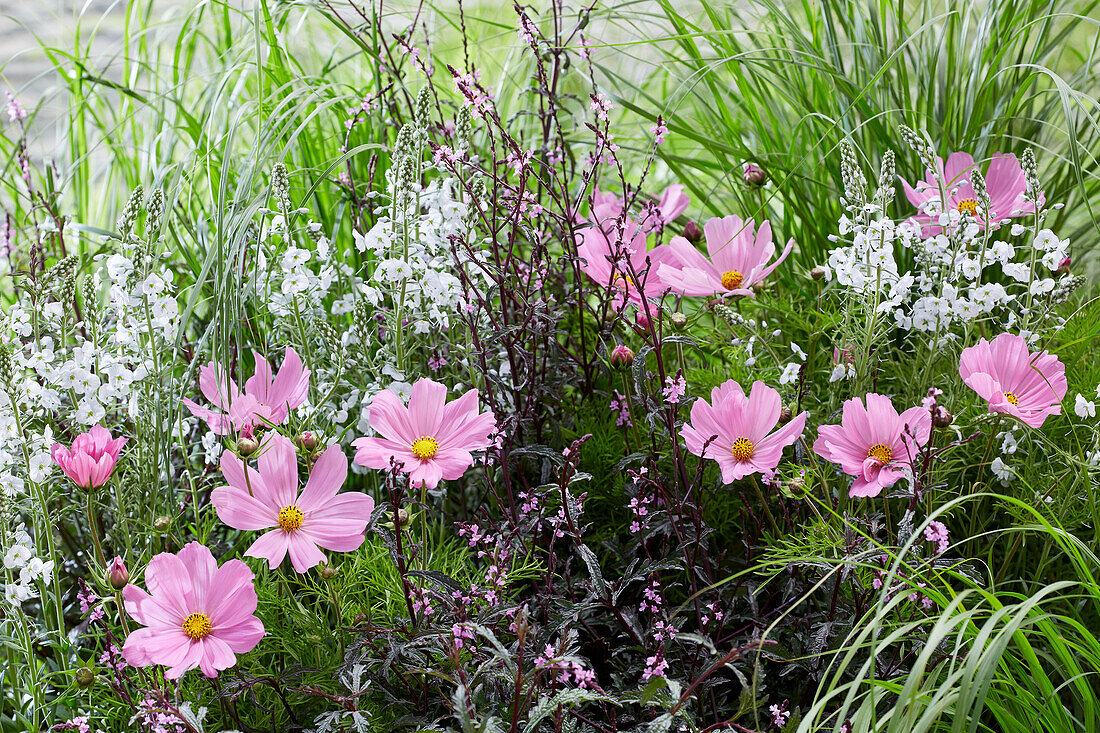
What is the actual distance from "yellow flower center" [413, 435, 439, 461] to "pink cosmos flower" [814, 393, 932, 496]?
0.37 metres

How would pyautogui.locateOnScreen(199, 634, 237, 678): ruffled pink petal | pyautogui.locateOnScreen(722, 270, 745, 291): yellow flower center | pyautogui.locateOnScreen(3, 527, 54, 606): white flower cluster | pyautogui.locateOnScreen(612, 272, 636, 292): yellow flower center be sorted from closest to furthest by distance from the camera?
pyautogui.locateOnScreen(199, 634, 237, 678): ruffled pink petal
pyautogui.locateOnScreen(3, 527, 54, 606): white flower cluster
pyautogui.locateOnScreen(612, 272, 636, 292): yellow flower center
pyautogui.locateOnScreen(722, 270, 745, 291): yellow flower center

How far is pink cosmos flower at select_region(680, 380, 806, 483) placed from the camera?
87 centimetres

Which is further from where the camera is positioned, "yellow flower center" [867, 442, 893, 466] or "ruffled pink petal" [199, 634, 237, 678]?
"yellow flower center" [867, 442, 893, 466]

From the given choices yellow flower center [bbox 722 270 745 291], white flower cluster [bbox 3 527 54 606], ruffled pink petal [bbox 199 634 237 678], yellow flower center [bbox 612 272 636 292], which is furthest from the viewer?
yellow flower center [bbox 722 270 745 291]

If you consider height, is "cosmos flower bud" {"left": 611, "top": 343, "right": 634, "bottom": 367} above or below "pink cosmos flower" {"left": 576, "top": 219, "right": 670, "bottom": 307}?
below

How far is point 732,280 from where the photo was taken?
3.60ft

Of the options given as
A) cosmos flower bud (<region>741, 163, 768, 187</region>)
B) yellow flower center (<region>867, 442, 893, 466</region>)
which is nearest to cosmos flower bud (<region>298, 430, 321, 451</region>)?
A: yellow flower center (<region>867, 442, 893, 466</region>)

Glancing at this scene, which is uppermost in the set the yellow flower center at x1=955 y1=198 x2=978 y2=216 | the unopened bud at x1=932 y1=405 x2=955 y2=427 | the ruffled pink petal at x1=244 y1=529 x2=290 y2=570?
the yellow flower center at x1=955 y1=198 x2=978 y2=216

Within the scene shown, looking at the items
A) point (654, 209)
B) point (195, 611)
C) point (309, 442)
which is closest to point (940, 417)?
point (654, 209)

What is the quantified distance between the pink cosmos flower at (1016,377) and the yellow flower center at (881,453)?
10cm

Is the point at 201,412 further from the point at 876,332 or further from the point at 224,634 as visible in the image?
the point at 876,332

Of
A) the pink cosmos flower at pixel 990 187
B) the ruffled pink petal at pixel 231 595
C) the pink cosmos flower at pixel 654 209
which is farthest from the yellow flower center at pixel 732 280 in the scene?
the ruffled pink petal at pixel 231 595

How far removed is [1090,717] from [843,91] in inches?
32.5

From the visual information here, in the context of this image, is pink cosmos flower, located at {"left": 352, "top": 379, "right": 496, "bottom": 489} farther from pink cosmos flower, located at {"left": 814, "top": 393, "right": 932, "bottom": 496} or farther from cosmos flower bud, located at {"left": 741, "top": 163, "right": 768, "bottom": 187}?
cosmos flower bud, located at {"left": 741, "top": 163, "right": 768, "bottom": 187}
